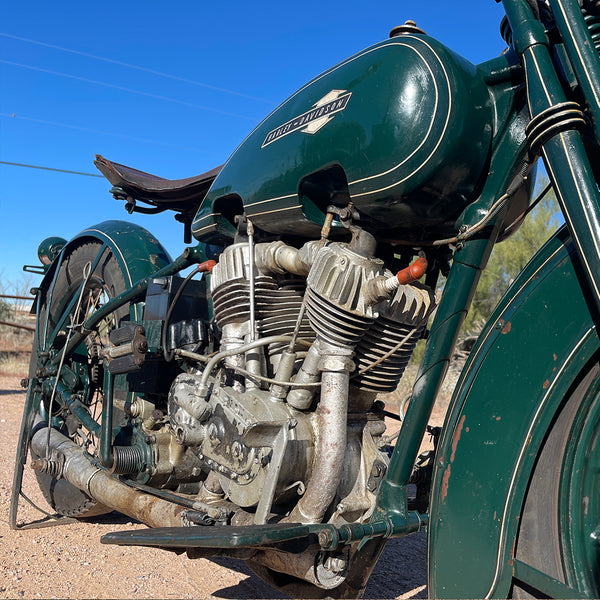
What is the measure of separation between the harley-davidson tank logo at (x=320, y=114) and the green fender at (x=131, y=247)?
1.51 m

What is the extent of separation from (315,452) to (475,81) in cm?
125

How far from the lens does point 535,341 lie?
1.42m

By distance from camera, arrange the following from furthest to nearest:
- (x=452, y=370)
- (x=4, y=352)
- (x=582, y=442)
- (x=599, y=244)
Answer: (x=4, y=352), (x=452, y=370), (x=582, y=442), (x=599, y=244)

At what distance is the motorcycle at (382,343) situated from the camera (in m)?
1.37

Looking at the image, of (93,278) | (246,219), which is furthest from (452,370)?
(246,219)

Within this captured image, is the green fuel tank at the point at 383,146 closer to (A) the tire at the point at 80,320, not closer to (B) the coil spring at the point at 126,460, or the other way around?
(B) the coil spring at the point at 126,460

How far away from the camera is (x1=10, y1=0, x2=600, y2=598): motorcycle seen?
137 centimetres

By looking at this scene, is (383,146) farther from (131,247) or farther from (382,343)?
(131,247)

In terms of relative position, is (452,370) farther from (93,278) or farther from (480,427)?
(480,427)

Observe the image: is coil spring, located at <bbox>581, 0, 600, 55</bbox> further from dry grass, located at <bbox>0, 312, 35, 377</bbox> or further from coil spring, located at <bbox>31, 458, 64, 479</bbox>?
dry grass, located at <bbox>0, 312, 35, 377</bbox>

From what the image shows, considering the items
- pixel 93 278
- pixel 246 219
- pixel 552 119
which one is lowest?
pixel 552 119

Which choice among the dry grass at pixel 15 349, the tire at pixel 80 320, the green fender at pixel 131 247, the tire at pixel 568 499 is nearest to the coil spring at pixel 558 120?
the tire at pixel 568 499

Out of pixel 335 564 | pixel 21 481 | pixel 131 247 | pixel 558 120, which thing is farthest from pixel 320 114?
pixel 21 481

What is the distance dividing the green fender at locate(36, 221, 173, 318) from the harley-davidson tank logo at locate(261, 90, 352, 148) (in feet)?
4.95
